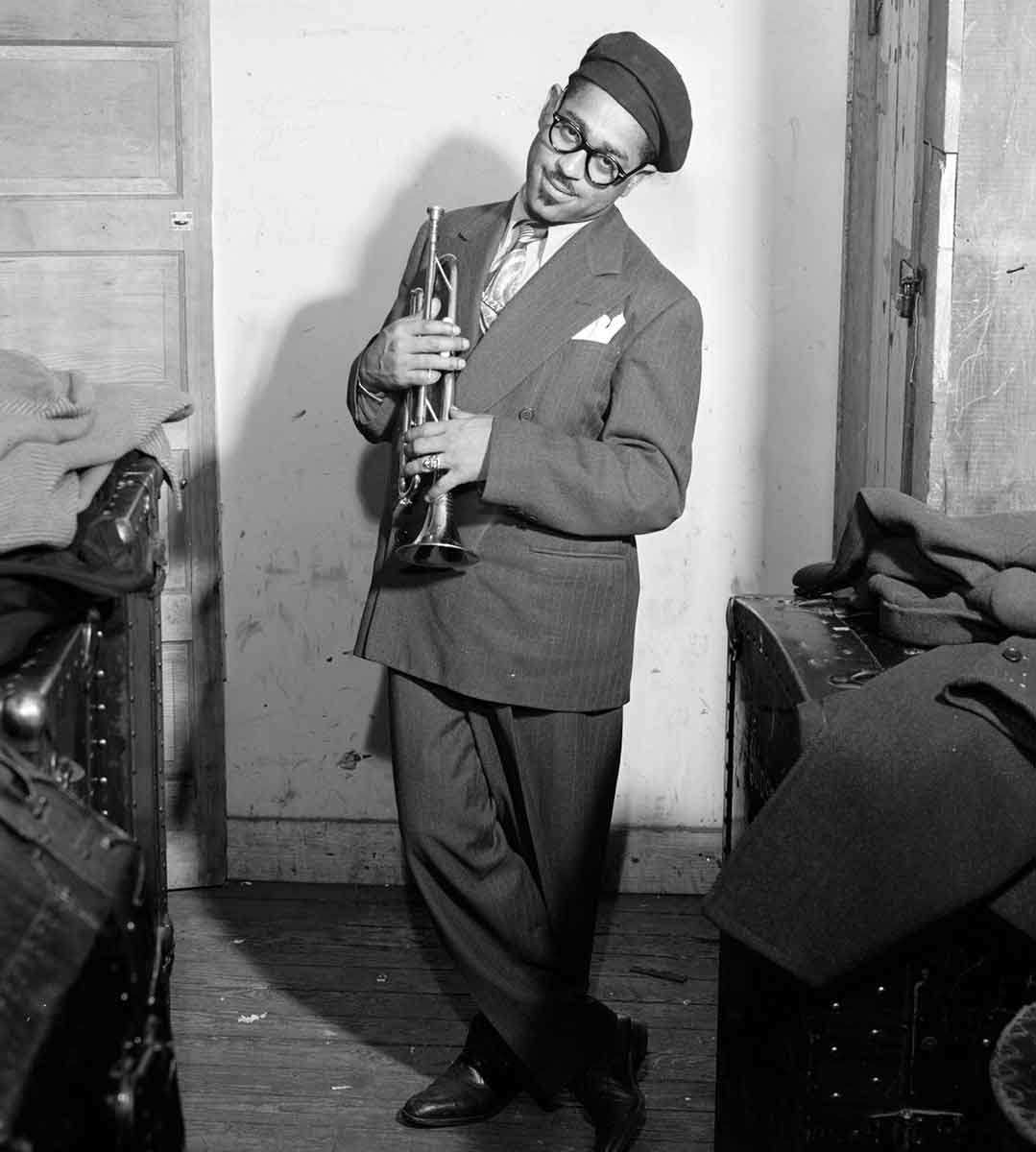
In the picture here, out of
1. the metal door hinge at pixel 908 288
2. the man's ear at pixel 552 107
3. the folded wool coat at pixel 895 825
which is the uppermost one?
the man's ear at pixel 552 107

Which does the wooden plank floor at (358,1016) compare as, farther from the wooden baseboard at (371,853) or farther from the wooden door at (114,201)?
the wooden door at (114,201)

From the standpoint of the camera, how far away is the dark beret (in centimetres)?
286

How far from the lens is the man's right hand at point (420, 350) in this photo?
290 cm

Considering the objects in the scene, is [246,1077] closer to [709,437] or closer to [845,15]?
[709,437]

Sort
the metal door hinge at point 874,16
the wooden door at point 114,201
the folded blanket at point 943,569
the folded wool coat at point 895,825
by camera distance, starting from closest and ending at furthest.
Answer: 1. the folded wool coat at point 895,825
2. the folded blanket at point 943,569
3. the metal door hinge at point 874,16
4. the wooden door at point 114,201

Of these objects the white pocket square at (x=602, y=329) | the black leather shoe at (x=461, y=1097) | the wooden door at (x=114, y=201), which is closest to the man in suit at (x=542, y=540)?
the white pocket square at (x=602, y=329)

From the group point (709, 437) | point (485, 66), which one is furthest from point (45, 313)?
point (709, 437)

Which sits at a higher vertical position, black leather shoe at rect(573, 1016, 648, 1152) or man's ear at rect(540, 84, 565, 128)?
man's ear at rect(540, 84, 565, 128)

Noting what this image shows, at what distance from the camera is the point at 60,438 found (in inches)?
87.3

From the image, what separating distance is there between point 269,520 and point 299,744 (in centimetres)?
56

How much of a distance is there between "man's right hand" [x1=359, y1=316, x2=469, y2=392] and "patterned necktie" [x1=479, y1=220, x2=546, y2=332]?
108 millimetres

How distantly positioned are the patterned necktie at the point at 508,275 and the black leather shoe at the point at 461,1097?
4.59 feet

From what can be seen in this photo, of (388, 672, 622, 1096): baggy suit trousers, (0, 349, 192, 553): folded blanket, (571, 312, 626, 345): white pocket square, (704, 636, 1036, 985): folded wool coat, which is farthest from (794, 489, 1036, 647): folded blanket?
(0, 349, 192, 553): folded blanket

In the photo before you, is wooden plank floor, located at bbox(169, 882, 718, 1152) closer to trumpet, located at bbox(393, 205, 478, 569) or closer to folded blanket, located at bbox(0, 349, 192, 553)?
trumpet, located at bbox(393, 205, 478, 569)
